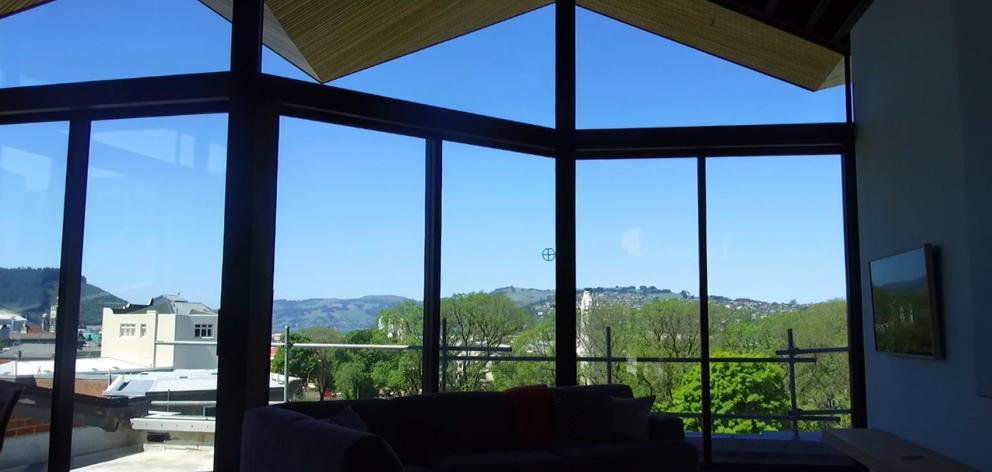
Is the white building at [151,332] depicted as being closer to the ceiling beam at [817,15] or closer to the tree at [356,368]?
the tree at [356,368]

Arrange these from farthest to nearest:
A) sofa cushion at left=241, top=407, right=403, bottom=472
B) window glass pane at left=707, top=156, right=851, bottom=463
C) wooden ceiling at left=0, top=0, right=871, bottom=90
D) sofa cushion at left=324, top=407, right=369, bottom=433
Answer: window glass pane at left=707, top=156, right=851, bottom=463, wooden ceiling at left=0, top=0, right=871, bottom=90, sofa cushion at left=324, top=407, right=369, bottom=433, sofa cushion at left=241, top=407, right=403, bottom=472

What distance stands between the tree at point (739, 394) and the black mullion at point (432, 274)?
2.06m

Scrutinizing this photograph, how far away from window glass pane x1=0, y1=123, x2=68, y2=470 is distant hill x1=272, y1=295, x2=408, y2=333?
126cm

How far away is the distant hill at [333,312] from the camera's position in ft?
16.8

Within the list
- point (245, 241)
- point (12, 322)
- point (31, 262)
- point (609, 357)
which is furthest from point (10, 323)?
point (609, 357)

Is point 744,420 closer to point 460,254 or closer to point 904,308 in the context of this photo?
point 904,308

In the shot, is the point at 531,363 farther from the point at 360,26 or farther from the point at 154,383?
the point at 360,26

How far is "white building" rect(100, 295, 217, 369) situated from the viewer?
4.96m

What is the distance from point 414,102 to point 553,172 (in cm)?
137

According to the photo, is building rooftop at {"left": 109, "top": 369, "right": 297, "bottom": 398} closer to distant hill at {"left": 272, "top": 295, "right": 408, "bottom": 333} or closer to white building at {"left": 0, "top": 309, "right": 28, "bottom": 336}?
distant hill at {"left": 272, "top": 295, "right": 408, "bottom": 333}

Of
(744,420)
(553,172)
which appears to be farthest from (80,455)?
(744,420)

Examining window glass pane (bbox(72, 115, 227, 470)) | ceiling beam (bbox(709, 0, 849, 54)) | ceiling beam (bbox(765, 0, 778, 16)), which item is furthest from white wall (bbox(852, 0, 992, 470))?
window glass pane (bbox(72, 115, 227, 470))

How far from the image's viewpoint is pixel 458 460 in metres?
4.14

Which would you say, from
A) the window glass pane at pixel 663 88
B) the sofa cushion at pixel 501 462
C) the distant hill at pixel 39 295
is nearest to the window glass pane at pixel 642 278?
the window glass pane at pixel 663 88
